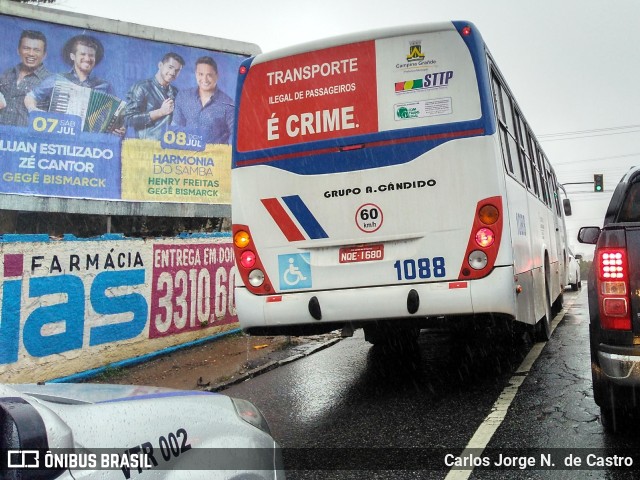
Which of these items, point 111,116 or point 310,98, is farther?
point 111,116

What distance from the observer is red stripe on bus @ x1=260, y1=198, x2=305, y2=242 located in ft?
19.5

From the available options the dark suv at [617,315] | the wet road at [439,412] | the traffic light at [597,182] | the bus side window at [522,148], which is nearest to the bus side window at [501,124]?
the bus side window at [522,148]

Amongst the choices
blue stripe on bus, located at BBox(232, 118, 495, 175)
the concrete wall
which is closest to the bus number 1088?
blue stripe on bus, located at BBox(232, 118, 495, 175)

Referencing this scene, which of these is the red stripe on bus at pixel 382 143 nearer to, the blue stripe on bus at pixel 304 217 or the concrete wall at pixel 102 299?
the blue stripe on bus at pixel 304 217

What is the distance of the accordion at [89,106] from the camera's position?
12086 mm

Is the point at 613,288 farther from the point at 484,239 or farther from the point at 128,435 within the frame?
the point at 128,435

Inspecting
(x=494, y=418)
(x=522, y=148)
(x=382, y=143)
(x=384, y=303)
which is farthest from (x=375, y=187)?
(x=522, y=148)

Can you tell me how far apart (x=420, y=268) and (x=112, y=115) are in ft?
30.1

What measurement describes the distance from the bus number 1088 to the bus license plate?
0.62ft

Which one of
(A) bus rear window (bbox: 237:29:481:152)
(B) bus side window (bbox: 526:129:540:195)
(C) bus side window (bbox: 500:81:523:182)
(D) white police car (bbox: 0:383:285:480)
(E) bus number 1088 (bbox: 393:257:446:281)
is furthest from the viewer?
(B) bus side window (bbox: 526:129:540:195)

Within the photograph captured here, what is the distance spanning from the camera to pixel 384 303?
5594mm

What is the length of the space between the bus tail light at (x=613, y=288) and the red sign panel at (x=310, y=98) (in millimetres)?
2480

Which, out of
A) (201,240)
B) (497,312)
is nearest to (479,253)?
(497,312)

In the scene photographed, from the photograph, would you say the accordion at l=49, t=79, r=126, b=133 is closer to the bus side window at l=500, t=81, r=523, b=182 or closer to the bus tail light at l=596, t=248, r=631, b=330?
the bus side window at l=500, t=81, r=523, b=182
